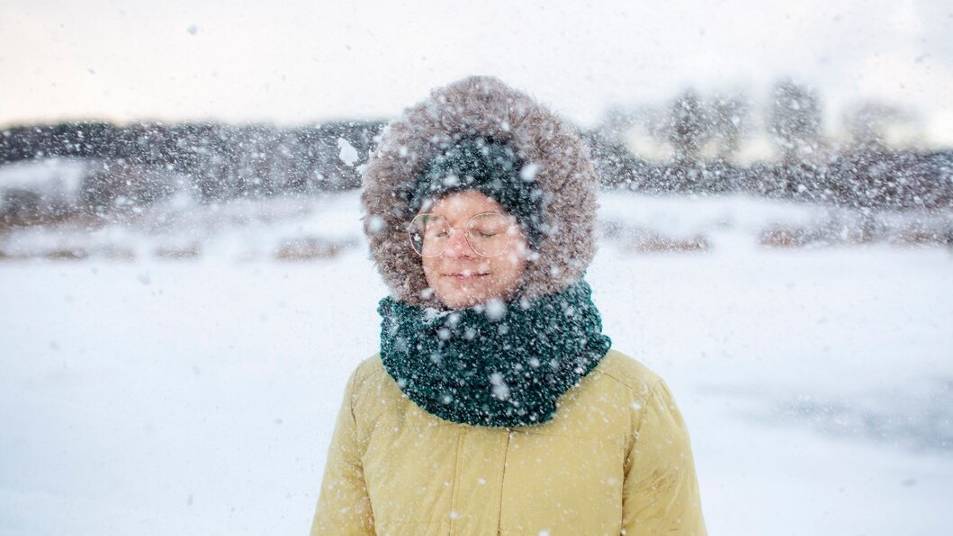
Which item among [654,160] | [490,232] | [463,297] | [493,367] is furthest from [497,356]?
[654,160]

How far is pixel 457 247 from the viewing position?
1205 millimetres

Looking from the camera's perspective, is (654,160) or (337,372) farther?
(654,160)

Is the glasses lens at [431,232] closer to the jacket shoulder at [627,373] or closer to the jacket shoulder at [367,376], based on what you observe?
the jacket shoulder at [367,376]

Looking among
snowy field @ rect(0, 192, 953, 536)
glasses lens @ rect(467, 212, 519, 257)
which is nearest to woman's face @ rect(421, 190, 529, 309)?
glasses lens @ rect(467, 212, 519, 257)

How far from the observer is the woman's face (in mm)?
1223

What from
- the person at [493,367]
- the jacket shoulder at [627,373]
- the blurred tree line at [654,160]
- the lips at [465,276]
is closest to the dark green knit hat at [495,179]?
the person at [493,367]

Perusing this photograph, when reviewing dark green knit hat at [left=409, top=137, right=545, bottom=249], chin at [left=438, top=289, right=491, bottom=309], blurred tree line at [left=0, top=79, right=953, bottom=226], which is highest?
blurred tree line at [left=0, top=79, right=953, bottom=226]

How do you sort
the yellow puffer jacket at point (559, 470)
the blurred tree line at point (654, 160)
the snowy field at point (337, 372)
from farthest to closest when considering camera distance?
the blurred tree line at point (654, 160)
the snowy field at point (337, 372)
the yellow puffer jacket at point (559, 470)

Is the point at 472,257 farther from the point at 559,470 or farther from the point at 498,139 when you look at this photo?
the point at 559,470

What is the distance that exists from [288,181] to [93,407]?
5.00m

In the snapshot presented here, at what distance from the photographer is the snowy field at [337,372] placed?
2.94 metres

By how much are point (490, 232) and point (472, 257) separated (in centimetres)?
6

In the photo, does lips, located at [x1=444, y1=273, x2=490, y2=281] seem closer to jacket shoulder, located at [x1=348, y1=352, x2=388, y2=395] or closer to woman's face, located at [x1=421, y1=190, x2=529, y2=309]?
woman's face, located at [x1=421, y1=190, x2=529, y2=309]

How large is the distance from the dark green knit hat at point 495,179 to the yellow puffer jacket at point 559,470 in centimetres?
30
